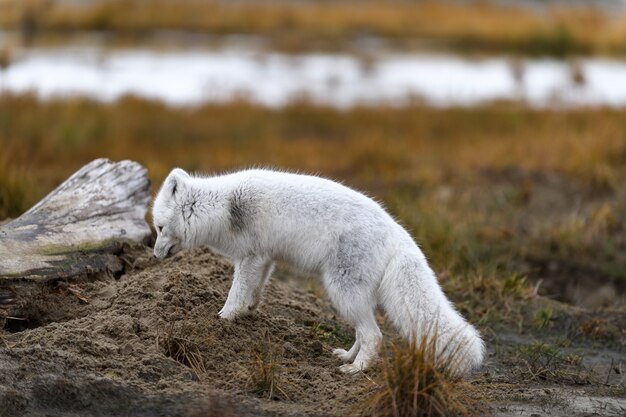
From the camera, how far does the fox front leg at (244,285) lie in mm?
6281

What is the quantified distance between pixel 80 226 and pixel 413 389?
3.39 metres

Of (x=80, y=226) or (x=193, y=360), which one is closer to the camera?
(x=193, y=360)

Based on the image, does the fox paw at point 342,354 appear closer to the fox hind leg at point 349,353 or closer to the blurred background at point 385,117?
the fox hind leg at point 349,353

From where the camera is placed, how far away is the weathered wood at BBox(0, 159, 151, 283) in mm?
6586

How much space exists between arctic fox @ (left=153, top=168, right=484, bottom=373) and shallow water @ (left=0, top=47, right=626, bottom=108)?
11.7m

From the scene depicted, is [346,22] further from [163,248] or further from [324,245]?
[324,245]

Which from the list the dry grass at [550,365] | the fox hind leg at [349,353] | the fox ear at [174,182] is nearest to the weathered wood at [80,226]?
the fox ear at [174,182]

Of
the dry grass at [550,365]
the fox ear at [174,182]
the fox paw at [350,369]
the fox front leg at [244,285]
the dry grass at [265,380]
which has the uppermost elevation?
the fox ear at [174,182]

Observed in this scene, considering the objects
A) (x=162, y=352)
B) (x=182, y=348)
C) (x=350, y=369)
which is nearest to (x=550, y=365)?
(x=350, y=369)

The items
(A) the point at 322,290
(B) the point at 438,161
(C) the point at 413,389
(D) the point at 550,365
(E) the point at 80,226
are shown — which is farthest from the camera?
(B) the point at 438,161

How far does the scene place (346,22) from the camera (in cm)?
3922

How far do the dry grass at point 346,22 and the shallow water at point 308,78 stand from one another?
3938 millimetres

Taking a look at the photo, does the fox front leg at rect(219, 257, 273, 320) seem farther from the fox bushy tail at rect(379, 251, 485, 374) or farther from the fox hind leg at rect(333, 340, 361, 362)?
the fox bushy tail at rect(379, 251, 485, 374)

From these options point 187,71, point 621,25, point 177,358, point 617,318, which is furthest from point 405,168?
point 621,25
